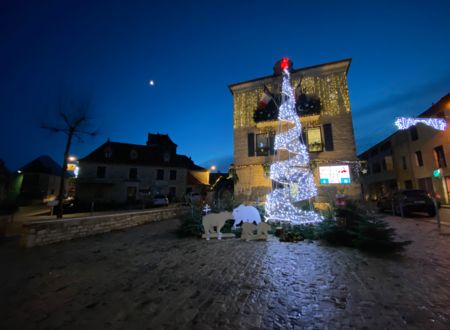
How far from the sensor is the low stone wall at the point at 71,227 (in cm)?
630

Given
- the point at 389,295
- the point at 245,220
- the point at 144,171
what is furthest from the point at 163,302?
the point at 144,171

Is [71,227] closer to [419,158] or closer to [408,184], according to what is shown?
[419,158]

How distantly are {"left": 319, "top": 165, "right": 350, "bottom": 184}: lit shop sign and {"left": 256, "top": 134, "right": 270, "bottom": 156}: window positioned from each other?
4022mm

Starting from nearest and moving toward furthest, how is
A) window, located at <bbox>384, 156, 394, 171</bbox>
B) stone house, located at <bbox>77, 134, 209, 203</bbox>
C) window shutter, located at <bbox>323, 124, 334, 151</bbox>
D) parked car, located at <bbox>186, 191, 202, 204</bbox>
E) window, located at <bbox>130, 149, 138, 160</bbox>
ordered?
window shutter, located at <bbox>323, 124, 334, 151</bbox> < parked car, located at <bbox>186, 191, 202, 204</bbox> < window, located at <bbox>384, 156, 394, 171</bbox> < stone house, located at <bbox>77, 134, 209, 203</bbox> < window, located at <bbox>130, 149, 138, 160</bbox>

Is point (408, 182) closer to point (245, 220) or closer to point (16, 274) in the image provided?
point (245, 220)

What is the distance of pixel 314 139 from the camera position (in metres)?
14.1

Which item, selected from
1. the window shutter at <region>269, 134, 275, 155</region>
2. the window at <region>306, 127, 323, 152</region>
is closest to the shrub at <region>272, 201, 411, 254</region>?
the window at <region>306, 127, 323, 152</region>

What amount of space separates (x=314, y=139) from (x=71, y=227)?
48.4 ft

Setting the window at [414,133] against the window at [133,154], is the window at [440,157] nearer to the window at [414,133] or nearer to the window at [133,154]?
the window at [414,133]

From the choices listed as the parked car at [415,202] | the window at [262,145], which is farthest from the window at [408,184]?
the window at [262,145]

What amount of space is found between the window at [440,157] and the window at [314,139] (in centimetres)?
1175

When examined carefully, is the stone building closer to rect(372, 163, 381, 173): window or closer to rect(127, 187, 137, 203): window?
rect(127, 187, 137, 203): window

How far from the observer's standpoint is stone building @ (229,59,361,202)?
13.2 m

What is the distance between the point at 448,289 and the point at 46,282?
6.79m
